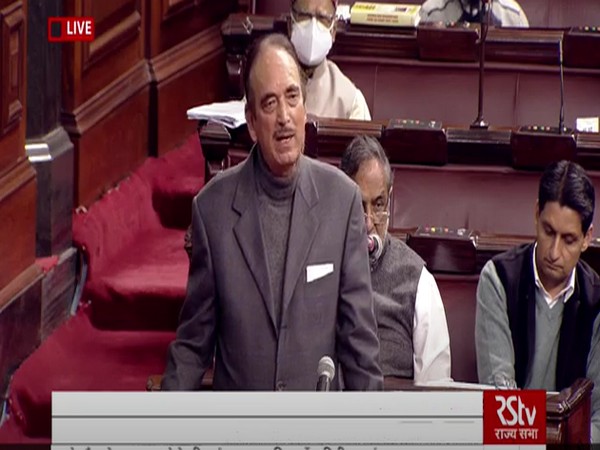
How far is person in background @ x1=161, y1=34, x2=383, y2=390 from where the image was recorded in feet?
4.06

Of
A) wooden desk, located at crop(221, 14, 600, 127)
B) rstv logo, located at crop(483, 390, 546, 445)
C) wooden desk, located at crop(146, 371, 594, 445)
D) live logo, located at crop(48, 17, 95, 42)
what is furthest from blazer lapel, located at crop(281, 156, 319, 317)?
wooden desk, located at crop(221, 14, 600, 127)

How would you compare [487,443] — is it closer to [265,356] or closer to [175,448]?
[175,448]

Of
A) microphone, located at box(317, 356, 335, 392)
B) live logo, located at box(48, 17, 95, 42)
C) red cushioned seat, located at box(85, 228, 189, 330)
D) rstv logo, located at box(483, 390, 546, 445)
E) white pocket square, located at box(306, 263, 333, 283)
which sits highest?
rstv logo, located at box(483, 390, 546, 445)

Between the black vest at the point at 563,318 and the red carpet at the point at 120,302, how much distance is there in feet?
2.60

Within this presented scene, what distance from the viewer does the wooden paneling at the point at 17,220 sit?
7.91ft

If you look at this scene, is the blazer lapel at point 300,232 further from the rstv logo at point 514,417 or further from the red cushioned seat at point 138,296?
the red cushioned seat at point 138,296

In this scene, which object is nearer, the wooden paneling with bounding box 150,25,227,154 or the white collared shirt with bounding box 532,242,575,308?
the white collared shirt with bounding box 532,242,575,308

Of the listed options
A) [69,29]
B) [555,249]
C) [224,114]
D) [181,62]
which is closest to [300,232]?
[555,249]

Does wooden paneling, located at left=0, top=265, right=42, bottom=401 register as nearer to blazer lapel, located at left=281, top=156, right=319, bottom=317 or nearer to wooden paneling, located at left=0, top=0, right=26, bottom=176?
wooden paneling, located at left=0, top=0, right=26, bottom=176

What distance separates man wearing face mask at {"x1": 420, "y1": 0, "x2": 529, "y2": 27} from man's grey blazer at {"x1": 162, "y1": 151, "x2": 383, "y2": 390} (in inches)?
76.2

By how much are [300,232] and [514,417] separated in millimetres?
458

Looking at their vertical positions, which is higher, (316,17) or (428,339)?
(316,17)

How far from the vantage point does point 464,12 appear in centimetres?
318

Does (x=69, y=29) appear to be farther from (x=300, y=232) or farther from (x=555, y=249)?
(x=300, y=232)
